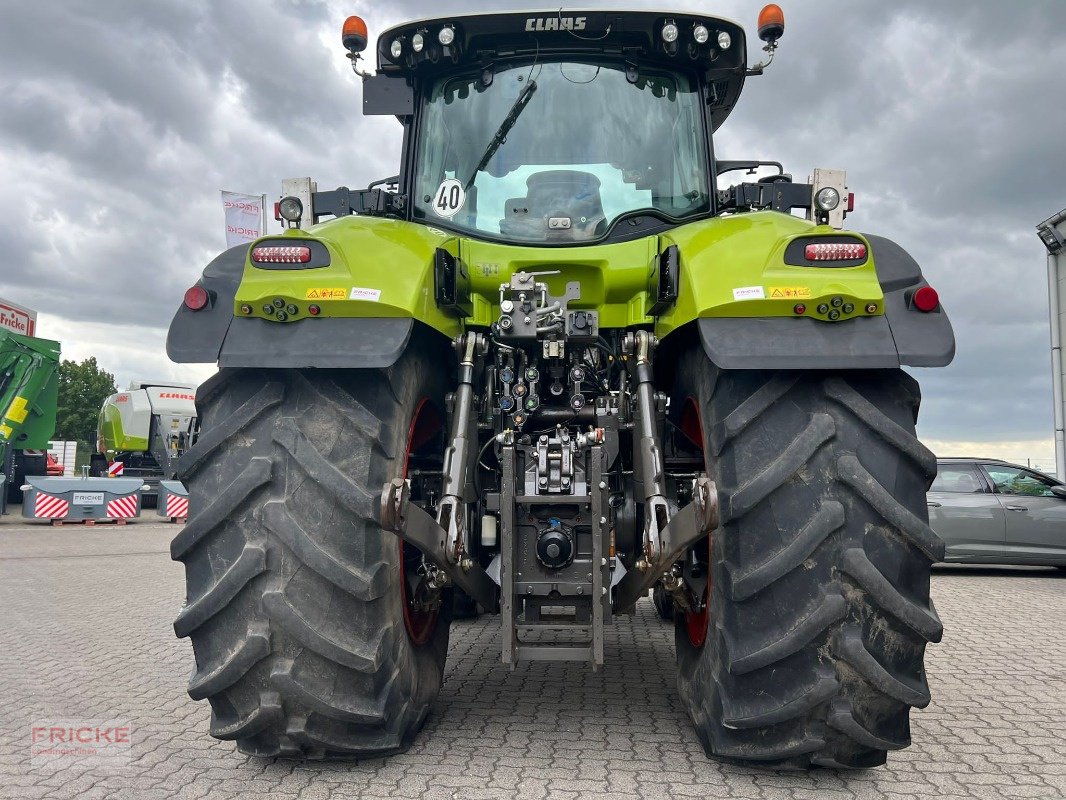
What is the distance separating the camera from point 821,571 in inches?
113

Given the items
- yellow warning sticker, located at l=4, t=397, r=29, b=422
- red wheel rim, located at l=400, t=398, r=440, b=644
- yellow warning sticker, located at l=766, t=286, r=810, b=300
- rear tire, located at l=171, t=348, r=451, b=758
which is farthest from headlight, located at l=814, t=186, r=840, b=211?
yellow warning sticker, located at l=4, t=397, r=29, b=422

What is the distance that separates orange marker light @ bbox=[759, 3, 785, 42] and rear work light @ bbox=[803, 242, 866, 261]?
1751mm

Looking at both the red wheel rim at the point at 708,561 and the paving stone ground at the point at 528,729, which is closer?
the paving stone ground at the point at 528,729

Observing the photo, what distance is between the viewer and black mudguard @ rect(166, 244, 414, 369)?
3.02 m

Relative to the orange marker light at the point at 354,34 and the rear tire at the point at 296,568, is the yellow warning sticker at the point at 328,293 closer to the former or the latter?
the rear tire at the point at 296,568

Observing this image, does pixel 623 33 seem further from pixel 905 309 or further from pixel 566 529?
pixel 566 529

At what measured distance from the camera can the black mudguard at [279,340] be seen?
302cm

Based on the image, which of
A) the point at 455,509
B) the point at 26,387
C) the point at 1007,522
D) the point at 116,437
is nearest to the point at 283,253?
the point at 455,509

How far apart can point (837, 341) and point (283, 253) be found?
6.54 feet

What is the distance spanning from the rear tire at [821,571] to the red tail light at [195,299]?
1922 millimetres

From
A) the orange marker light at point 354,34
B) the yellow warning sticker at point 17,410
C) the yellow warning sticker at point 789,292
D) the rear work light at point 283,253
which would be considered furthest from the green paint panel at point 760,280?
the yellow warning sticker at point 17,410

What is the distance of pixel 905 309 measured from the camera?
3.06 metres

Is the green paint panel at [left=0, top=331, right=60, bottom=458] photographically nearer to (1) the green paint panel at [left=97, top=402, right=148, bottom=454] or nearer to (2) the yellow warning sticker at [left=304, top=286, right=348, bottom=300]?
(1) the green paint panel at [left=97, top=402, right=148, bottom=454]

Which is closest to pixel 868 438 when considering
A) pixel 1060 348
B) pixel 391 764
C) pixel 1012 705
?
pixel 391 764
